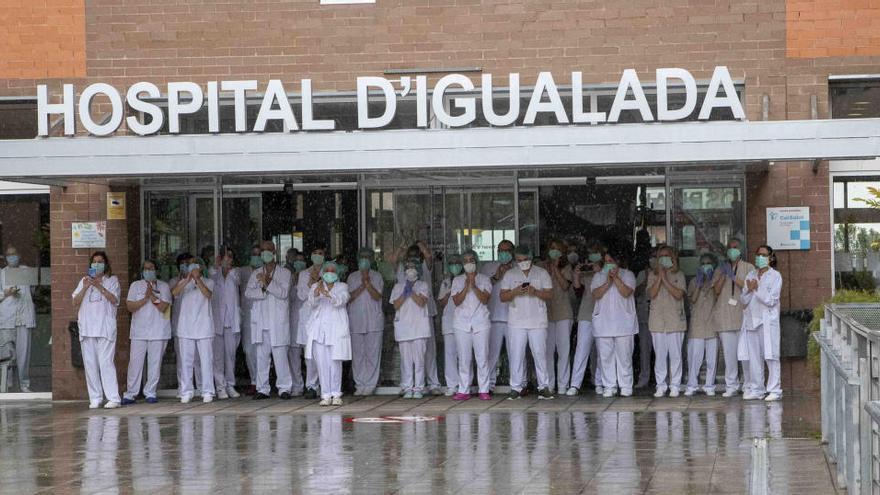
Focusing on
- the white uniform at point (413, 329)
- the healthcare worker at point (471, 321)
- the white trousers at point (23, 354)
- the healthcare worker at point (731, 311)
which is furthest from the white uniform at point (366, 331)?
the white trousers at point (23, 354)

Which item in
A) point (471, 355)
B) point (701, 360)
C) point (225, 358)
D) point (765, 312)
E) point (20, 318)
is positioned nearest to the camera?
point (765, 312)

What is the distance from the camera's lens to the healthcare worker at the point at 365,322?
18406mm

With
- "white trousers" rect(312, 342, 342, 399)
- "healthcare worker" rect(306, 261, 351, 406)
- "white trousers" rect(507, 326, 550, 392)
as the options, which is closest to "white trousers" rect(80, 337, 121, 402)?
"healthcare worker" rect(306, 261, 351, 406)

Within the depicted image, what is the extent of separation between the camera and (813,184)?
17.8 metres

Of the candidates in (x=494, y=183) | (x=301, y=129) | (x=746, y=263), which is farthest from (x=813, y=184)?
(x=301, y=129)

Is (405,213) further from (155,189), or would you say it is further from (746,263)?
(746,263)

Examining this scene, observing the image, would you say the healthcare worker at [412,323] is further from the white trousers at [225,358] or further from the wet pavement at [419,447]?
the white trousers at [225,358]

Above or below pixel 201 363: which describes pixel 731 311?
above

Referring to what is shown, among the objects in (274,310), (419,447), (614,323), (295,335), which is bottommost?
(419,447)

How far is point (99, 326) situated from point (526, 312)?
5240 millimetres

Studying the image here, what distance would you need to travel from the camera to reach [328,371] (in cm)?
1753

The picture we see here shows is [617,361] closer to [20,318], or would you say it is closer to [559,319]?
[559,319]

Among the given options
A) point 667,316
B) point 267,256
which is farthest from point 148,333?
point 667,316

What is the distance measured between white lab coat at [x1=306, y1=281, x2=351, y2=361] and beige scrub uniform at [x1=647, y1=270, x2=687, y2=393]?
3.73m
